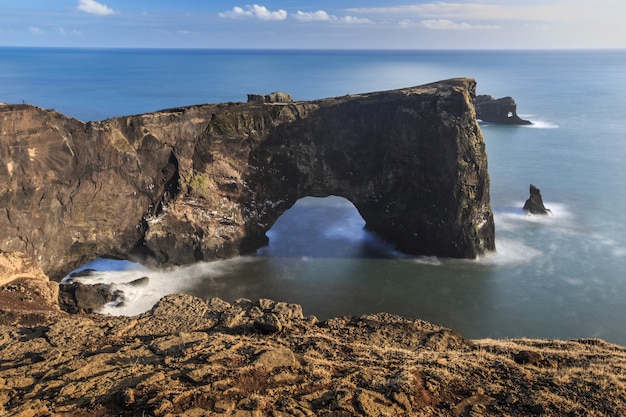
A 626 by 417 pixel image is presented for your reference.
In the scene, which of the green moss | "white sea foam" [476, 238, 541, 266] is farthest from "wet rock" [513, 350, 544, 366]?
the green moss

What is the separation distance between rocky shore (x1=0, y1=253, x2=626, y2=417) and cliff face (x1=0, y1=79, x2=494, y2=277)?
19.2 meters

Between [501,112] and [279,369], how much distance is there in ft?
397

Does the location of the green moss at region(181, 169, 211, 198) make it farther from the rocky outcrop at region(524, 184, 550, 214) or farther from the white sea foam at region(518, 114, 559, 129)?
the white sea foam at region(518, 114, 559, 129)

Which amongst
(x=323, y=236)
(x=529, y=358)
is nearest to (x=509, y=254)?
(x=323, y=236)

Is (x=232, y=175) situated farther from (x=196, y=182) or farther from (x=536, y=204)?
(x=536, y=204)

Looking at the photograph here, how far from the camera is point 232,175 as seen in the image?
4472cm

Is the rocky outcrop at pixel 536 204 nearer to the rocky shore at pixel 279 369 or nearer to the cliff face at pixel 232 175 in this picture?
the cliff face at pixel 232 175

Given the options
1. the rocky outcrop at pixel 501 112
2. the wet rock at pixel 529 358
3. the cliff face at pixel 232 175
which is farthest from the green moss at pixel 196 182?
the rocky outcrop at pixel 501 112

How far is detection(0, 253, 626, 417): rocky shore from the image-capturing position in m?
12.2

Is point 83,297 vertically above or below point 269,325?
below

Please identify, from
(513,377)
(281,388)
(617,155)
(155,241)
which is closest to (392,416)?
(281,388)

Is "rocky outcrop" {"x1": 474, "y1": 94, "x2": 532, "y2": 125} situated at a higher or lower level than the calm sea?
higher

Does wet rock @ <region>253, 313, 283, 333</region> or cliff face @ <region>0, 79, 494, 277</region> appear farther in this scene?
cliff face @ <region>0, 79, 494, 277</region>

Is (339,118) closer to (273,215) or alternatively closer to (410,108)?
(410,108)
